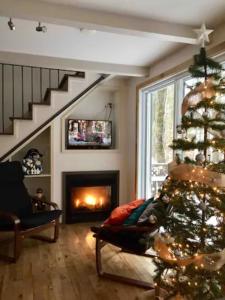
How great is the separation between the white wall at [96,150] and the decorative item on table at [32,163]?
0.25 metres

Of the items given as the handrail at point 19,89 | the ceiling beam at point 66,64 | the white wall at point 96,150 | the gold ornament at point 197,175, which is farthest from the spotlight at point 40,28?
the handrail at point 19,89

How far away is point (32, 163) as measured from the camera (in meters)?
4.57

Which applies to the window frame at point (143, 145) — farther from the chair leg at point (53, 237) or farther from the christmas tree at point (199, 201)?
the christmas tree at point (199, 201)

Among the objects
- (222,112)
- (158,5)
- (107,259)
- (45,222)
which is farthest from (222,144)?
(45,222)

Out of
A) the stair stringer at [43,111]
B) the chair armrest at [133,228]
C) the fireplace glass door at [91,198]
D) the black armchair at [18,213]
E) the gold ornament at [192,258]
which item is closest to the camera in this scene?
the gold ornament at [192,258]

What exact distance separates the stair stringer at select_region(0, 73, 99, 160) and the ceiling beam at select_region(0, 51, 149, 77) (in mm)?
751

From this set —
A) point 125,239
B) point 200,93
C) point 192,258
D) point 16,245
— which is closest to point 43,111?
point 16,245

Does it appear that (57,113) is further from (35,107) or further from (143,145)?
(143,145)

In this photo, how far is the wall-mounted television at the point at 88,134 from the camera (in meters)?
4.75

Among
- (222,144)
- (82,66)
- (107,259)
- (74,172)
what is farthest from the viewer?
(74,172)

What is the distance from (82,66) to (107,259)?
2.57m

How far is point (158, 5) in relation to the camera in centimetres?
231

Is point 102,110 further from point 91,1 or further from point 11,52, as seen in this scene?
point 91,1

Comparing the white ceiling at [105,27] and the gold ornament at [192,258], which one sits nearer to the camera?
the gold ornament at [192,258]
